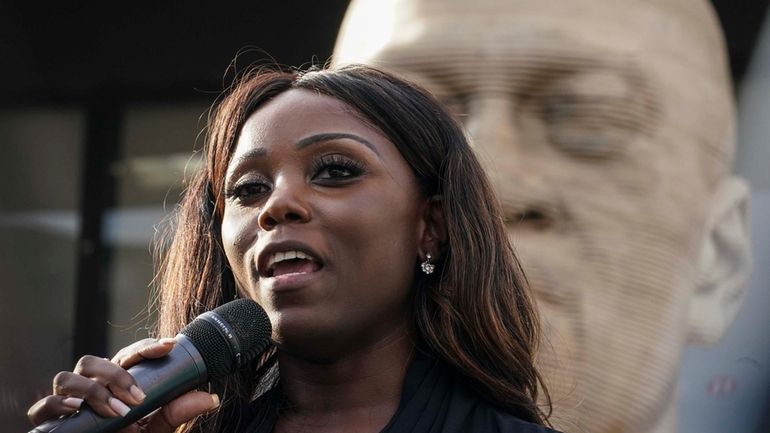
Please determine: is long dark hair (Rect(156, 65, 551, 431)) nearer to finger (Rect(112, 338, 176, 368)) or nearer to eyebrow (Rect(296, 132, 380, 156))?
eyebrow (Rect(296, 132, 380, 156))

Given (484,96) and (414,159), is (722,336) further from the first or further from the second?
(414,159)

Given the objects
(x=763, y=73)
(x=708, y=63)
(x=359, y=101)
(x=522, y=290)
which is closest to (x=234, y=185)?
(x=359, y=101)

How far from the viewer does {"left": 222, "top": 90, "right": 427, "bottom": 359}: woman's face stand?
5.93 ft

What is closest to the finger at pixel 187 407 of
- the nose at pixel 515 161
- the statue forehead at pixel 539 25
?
the nose at pixel 515 161

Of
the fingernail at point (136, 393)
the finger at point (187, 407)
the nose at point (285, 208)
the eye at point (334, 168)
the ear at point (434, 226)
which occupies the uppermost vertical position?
the eye at point (334, 168)

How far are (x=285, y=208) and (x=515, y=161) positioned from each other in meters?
1.46

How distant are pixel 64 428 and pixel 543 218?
182 centimetres

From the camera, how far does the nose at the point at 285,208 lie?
181cm

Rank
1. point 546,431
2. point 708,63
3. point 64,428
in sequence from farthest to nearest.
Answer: point 708,63 → point 546,431 → point 64,428

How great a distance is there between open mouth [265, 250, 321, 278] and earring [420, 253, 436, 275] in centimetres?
20

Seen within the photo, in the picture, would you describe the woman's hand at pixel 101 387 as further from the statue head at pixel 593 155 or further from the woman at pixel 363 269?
the statue head at pixel 593 155

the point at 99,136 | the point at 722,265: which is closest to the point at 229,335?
the point at 722,265

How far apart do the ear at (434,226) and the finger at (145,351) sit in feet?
1.53

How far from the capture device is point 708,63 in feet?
11.3
